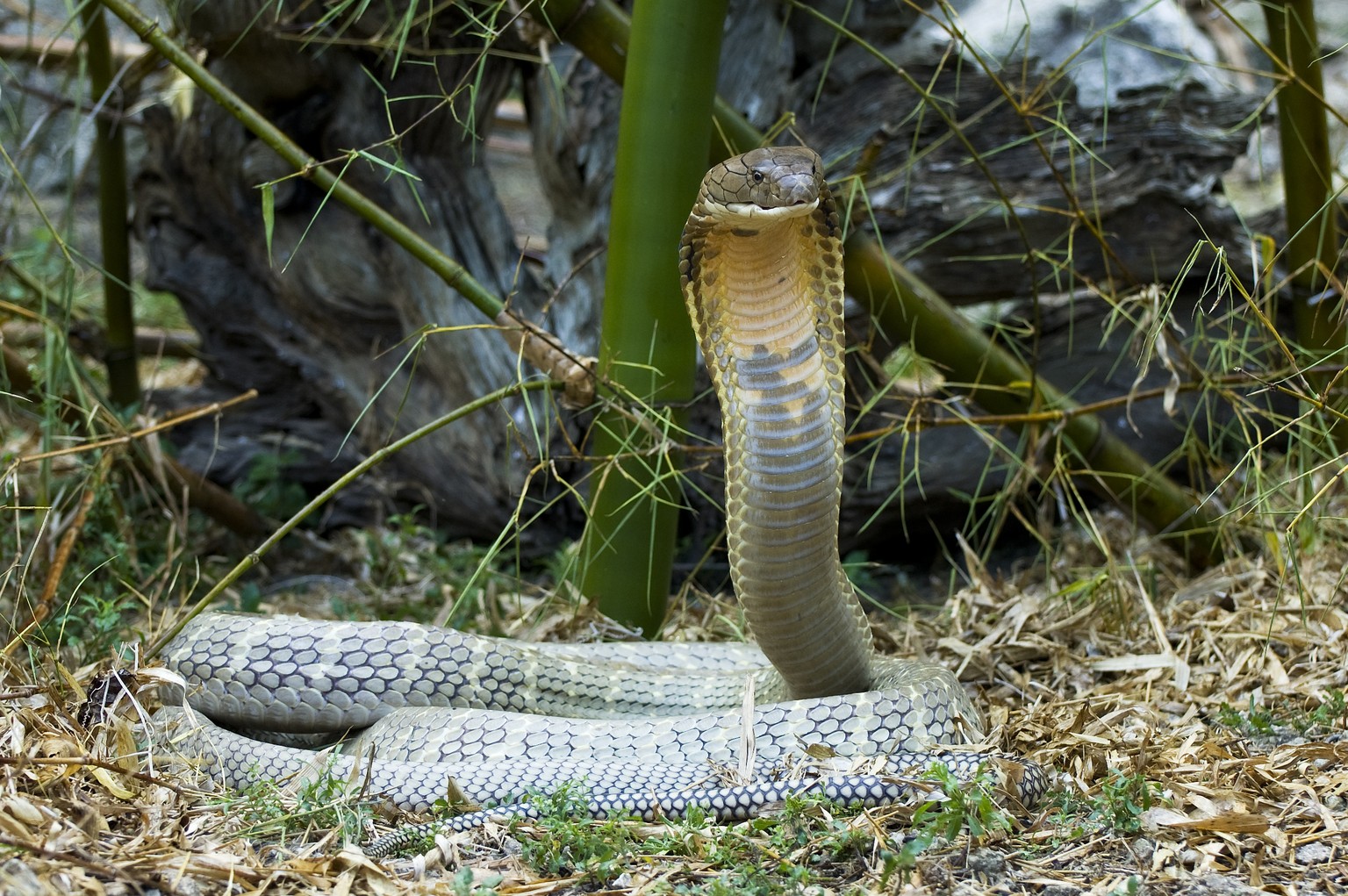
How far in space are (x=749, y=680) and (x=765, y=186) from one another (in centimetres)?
124

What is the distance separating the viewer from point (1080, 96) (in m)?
5.01

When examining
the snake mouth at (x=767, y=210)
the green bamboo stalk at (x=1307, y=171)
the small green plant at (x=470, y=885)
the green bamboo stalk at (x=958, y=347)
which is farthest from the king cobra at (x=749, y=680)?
the green bamboo stalk at (x=1307, y=171)

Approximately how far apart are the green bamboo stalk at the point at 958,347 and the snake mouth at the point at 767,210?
4.03 feet

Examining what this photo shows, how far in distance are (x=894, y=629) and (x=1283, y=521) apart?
1492 mm

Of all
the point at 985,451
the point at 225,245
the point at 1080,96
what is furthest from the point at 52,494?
the point at 1080,96

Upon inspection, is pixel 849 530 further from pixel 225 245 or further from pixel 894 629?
pixel 225 245

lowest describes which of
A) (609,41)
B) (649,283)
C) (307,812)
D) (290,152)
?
(307,812)

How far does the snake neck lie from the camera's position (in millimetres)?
2744

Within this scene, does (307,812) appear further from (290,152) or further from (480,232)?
(480,232)

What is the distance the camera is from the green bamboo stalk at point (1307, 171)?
4172 mm

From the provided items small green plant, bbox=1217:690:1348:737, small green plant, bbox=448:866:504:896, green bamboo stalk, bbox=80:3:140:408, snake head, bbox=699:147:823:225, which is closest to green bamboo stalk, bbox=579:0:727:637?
snake head, bbox=699:147:823:225

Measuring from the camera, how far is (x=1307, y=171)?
14.3 feet

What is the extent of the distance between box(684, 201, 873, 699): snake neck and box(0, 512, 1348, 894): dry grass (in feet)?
2.02

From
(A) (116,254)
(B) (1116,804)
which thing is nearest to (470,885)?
(B) (1116,804)
